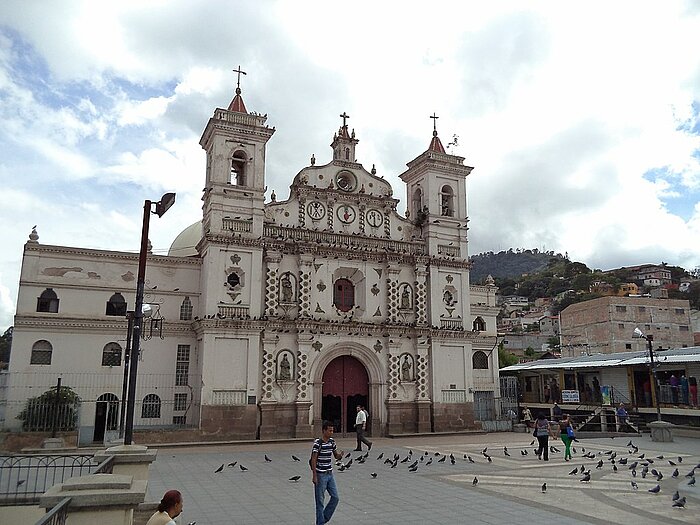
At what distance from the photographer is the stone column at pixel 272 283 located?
29.2 meters

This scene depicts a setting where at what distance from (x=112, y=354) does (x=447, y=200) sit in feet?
67.3

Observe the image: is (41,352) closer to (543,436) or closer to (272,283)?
(272,283)

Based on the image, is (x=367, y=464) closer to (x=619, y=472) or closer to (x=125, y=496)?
(x=619, y=472)

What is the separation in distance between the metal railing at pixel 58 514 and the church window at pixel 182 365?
22.2 m

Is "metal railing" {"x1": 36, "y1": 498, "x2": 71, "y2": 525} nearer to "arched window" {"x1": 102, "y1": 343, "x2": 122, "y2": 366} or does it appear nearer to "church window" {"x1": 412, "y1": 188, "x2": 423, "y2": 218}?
"arched window" {"x1": 102, "y1": 343, "x2": 122, "y2": 366}

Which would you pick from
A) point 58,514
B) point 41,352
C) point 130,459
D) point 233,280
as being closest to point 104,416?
point 41,352

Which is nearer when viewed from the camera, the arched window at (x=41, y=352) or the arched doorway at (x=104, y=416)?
the arched window at (x=41, y=352)

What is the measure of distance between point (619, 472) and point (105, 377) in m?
21.8

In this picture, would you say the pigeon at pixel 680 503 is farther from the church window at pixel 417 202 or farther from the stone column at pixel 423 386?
the church window at pixel 417 202

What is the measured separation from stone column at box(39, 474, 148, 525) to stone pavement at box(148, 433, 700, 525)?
13.3 ft

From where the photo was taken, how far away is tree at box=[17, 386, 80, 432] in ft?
81.1

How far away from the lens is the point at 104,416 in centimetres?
2723

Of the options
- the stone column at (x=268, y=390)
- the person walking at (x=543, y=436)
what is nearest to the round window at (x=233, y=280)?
the stone column at (x=268, y=390)

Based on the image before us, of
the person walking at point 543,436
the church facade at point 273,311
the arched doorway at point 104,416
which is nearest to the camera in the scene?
the person walking at point 543,436
